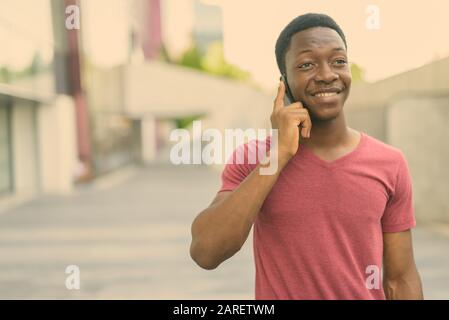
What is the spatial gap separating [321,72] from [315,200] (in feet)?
1.05

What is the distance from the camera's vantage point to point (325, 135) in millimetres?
1549

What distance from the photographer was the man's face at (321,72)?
57.7 inches

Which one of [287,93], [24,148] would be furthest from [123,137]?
[287,93]

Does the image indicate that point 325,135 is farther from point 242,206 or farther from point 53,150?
point 53,150

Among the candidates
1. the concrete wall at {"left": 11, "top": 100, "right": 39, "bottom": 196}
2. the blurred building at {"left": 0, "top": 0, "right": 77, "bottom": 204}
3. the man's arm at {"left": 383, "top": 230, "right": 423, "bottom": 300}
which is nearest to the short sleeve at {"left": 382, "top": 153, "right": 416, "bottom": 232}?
the man's arm at {"left": 383, "top": 230, "right": 423, "bottom": 300}

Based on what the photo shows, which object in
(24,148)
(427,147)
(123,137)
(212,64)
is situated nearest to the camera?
(427,147)

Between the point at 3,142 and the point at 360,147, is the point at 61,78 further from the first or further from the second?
the point at 360,147

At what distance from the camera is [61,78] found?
17844 millimetres

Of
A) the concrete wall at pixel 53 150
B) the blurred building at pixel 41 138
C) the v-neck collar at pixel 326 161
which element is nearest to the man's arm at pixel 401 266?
the v-neck collar at pixel 326 161

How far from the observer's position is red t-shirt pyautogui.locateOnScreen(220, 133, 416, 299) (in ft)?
4.82

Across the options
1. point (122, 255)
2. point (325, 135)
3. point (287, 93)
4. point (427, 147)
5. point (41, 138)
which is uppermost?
point (41, 138)

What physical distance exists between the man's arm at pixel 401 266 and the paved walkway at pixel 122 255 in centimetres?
400

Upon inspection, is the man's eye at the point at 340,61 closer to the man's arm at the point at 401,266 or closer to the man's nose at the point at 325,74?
the man's nose at the point at 325,74
